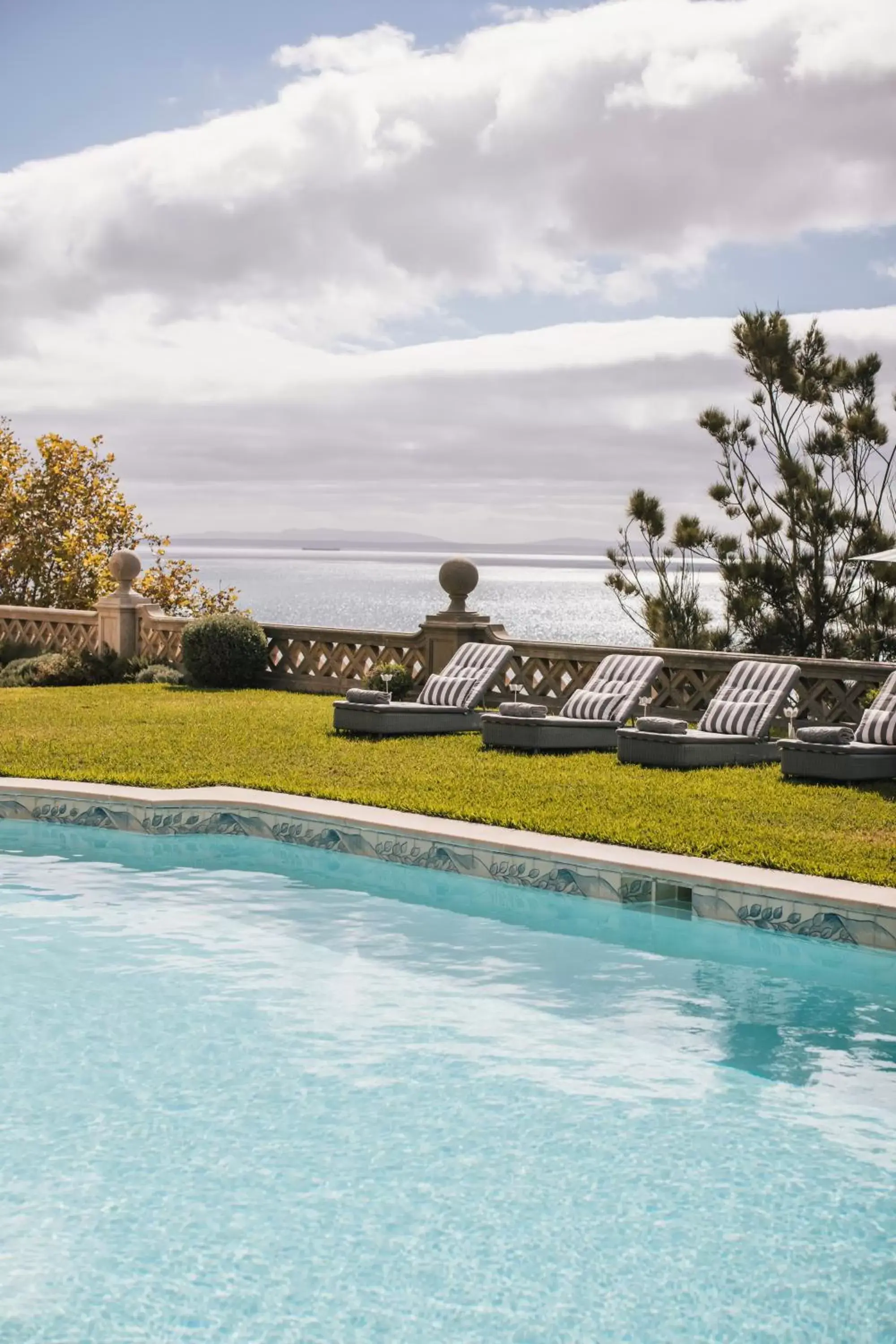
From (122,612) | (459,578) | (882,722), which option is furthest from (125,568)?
(882,722)

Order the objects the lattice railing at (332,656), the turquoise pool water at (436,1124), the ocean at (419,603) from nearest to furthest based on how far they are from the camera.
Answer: the turquoise pool water at (436,1124) < the lattice railing at (332,656) < the ocean at (419,603)

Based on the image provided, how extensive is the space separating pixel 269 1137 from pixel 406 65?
15252 mm

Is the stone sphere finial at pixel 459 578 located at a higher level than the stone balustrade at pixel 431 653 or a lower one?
higher

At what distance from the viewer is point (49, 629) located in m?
21.9

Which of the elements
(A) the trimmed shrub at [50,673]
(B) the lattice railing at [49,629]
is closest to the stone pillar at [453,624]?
(A) the trimmed shrub at [50,673]

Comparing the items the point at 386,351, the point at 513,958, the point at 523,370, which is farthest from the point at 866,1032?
the point at 523,370

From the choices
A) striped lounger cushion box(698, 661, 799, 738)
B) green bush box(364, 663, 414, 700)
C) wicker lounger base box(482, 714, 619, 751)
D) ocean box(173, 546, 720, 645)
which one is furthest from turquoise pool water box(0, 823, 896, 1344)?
ocean box(173, 546, 720, 645)

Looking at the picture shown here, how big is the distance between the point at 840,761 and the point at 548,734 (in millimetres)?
2765

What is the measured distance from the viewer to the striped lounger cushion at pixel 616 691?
1348 centimetres

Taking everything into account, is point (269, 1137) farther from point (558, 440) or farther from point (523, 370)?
point (558, 440)

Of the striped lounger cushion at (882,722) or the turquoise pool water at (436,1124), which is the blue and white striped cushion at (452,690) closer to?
the striped lounger cushion at (882,722)

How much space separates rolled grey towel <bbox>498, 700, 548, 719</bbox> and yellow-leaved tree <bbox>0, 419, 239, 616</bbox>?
11.7 metres

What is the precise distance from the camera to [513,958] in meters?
7.50

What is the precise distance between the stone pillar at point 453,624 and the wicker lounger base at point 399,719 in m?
2.39
